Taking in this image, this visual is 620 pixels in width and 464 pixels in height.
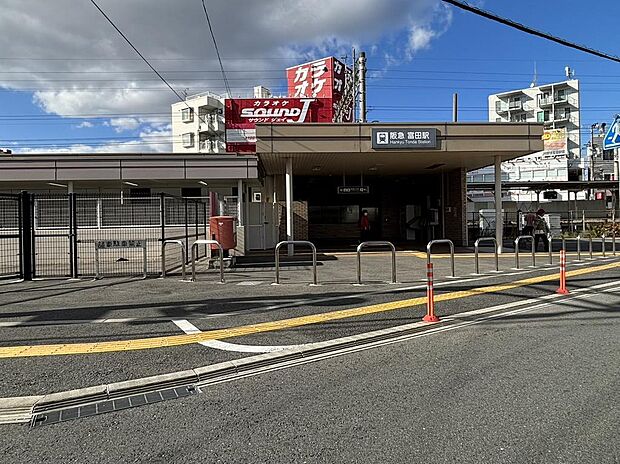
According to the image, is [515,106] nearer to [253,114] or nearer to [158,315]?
[253,114]

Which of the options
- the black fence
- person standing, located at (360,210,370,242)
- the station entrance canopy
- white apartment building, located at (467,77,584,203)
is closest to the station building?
the station entrance canopy

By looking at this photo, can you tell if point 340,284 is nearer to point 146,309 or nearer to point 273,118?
point 146,309

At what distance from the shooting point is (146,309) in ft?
26.9

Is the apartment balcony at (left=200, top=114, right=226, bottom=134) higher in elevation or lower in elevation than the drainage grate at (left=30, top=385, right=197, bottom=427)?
higher

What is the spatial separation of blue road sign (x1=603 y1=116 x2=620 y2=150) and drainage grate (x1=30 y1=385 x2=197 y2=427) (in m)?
17.3

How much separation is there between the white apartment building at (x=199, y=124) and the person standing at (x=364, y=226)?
4725 cm

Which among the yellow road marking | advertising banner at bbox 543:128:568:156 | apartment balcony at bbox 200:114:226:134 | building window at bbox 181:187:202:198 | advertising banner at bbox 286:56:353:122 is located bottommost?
the yellow road marking

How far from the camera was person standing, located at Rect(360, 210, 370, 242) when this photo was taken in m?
24.7

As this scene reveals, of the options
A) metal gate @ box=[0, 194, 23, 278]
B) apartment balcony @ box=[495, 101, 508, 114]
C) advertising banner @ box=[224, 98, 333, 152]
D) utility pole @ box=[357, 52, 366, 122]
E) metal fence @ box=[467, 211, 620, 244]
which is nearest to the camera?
metal gate @ box=[0, 194, 23, 278]

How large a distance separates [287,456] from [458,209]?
65.3 ft

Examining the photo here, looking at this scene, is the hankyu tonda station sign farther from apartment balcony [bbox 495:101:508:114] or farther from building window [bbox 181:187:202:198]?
apartment balcony [bbox 495:101:508:114]

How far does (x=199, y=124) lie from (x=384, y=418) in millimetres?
72467

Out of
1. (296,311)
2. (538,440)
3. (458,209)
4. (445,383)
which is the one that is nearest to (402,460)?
(538,440)

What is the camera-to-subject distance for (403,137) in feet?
55.1
